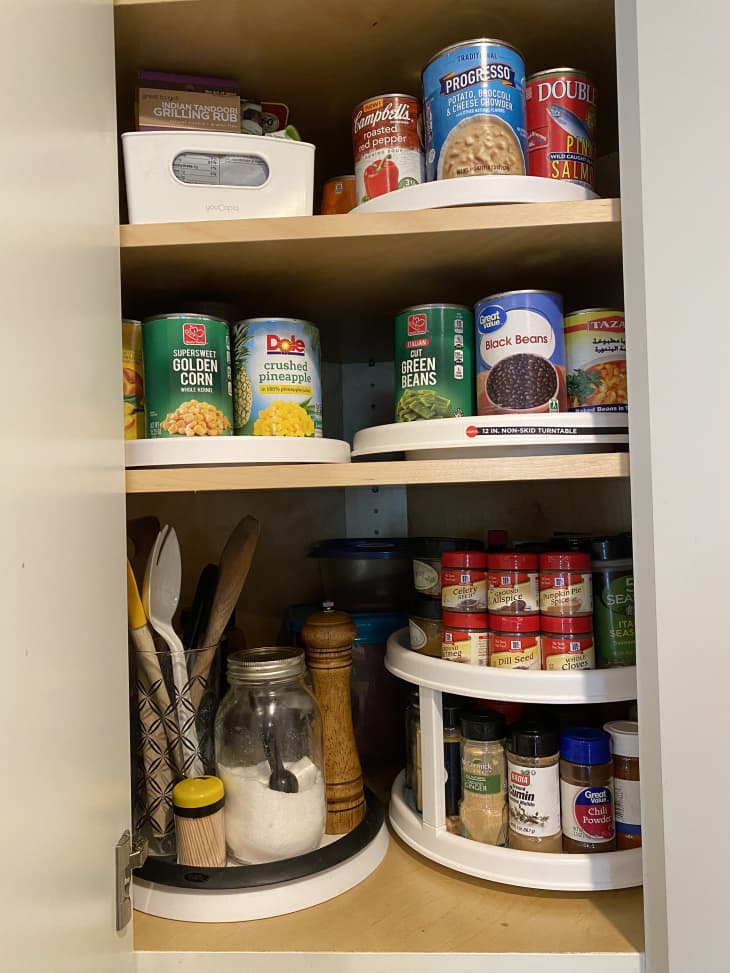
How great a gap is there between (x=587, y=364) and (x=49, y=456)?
1.64ft

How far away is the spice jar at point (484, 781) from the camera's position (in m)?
0.75

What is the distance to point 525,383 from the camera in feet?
2.25

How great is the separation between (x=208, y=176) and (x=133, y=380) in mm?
213

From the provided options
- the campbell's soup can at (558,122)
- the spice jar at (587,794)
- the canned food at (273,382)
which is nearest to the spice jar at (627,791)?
the spice jar at (587,794)

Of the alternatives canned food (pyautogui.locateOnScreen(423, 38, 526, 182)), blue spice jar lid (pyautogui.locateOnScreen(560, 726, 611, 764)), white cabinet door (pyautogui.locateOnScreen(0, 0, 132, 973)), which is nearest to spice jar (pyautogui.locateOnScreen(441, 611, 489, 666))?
blue spice jar lid (pyautogui.locateOnScreen(560, 726, 611, 764))

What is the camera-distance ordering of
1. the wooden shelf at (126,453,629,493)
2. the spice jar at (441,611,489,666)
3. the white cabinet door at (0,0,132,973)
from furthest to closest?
the spice jar at (441,611,489,666) < the wooden shelf at (126,453,629,493) < the white cabinet door at (0,0,132,973)

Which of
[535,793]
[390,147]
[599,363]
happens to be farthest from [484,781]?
[390,147]

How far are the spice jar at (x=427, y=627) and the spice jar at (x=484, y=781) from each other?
91 mm

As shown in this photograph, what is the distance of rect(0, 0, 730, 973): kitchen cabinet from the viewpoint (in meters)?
0.46

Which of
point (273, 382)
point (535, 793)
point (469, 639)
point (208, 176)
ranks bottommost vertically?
point (535, 793)

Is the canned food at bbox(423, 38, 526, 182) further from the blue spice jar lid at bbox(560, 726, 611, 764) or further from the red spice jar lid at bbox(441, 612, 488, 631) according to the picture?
the blue spice jar lid at bbox(560, 726, 611, 764)

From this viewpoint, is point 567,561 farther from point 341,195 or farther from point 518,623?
point 341,195

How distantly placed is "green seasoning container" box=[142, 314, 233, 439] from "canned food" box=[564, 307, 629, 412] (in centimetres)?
35

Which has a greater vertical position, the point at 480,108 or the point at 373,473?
the point at 480,108
